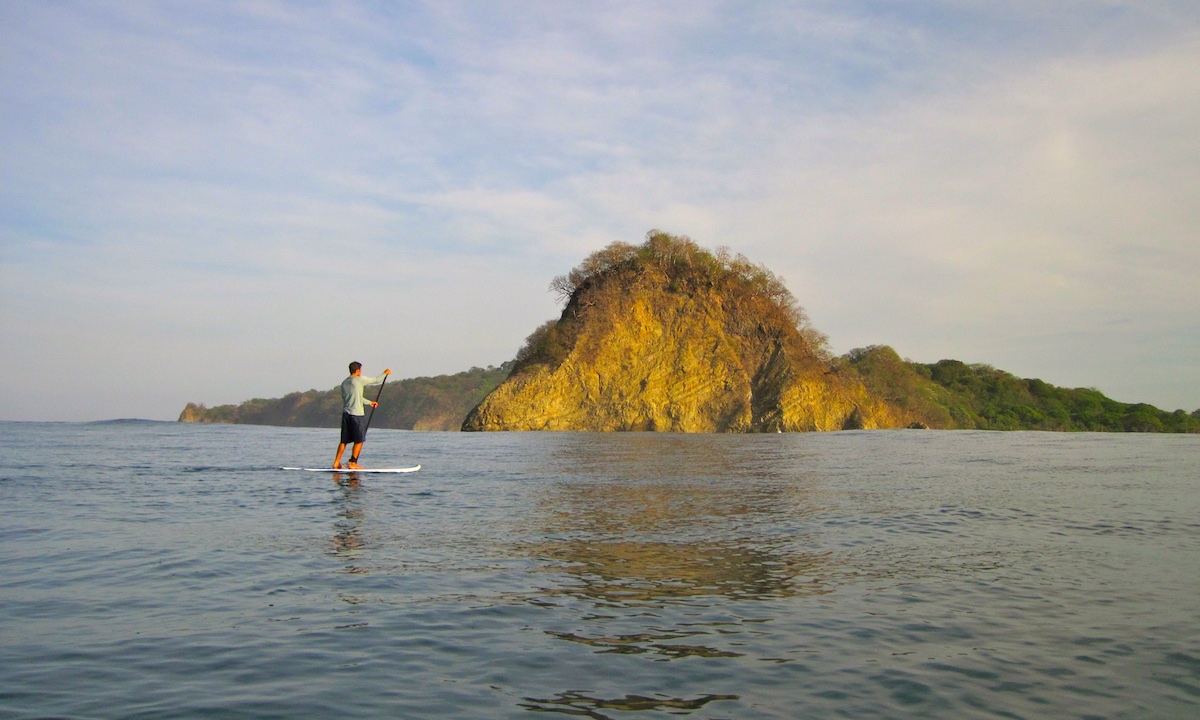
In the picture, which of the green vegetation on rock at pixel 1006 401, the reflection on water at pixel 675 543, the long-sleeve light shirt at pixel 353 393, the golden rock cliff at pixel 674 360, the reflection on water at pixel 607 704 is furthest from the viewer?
the green vegetation on rock at pixel 1006 401

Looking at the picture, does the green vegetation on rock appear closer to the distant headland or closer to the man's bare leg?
the distant headland

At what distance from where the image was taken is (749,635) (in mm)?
5469

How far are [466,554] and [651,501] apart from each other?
5.38m

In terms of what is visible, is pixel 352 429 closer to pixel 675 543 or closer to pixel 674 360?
pixel 675 543

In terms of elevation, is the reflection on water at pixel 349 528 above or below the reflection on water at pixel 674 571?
below

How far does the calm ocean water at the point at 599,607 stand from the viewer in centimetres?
442

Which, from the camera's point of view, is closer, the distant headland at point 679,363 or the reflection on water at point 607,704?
the reflection on water at point 607,704

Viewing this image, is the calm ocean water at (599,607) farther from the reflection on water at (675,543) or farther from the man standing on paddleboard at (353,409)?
the man standing on paddleboard at (353,409)

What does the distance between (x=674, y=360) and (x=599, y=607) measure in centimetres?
6592

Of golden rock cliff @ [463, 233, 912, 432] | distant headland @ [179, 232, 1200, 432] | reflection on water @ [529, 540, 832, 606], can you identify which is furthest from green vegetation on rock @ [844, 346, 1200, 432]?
reflection on water @ [529, 540, 832, 606]

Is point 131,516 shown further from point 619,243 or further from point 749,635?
point 619,243

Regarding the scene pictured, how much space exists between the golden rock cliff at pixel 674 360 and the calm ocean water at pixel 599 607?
2072 inches

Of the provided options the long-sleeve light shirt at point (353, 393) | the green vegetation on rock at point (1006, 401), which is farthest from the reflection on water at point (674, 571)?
the green vegetation on rock at point (1006, 401)

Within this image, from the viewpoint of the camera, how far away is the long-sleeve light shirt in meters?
18.4
